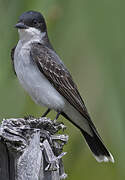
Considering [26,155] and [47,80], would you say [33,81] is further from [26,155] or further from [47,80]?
[26,155]

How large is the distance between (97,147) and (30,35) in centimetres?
107

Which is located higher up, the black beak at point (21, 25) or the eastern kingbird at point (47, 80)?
the black beak at point (21, 25)

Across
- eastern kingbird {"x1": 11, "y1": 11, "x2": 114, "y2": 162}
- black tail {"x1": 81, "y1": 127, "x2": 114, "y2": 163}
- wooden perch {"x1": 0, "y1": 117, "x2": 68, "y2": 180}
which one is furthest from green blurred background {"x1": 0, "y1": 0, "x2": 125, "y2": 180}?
wooden perch {"x1": 0, "y1": 117, "x2": 68, "y2": 180}

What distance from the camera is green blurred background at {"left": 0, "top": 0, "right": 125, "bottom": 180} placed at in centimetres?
389

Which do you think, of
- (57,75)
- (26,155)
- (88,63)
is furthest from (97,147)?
(26,155)

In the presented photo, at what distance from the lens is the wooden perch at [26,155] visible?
109 inches

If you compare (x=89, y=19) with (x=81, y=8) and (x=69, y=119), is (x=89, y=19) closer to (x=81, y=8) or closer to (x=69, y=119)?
(x=81, y=8)

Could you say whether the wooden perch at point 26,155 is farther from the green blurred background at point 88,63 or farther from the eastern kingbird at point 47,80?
the eastern kingbird at point 47,80

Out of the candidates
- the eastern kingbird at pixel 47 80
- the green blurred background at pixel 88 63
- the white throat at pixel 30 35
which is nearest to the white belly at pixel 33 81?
the eastern kingbird at pixel 47 80

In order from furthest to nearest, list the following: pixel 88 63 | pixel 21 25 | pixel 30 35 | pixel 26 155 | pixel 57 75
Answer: pixel 30 35 → pixel 57 75 → pixel 21 25 → pixel 88 63 → pixel 26 155

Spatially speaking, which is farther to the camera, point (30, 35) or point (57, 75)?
point (30, 35)

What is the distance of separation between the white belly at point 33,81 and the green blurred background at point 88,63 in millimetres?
282

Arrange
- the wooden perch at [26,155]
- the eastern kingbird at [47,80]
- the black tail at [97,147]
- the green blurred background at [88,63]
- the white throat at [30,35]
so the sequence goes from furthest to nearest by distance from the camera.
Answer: the white throat at [30,35] < the eastern kingbird at [47,80] < the black tail at [97,147] < the green blurred background at [88,63] < the wooden perch at [26,155]

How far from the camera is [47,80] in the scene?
15.1ft
